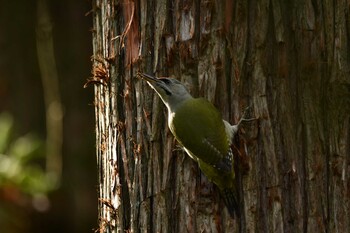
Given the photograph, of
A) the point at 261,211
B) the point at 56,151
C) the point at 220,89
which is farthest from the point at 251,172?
the point at 56,151

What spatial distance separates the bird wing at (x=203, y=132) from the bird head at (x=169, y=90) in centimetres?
5

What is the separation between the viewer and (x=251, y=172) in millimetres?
3836

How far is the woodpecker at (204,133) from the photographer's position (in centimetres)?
381

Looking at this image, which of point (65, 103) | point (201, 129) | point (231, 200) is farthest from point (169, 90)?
point (65, 103)

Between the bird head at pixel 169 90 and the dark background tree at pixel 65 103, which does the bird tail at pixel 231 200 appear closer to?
the bird head at pixel 169 90

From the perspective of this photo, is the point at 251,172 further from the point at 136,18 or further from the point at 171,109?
the point at 136,18

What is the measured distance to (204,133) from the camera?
13.7 feet

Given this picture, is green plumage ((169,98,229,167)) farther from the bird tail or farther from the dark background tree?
the dark background tree

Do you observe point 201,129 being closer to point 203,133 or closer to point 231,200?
point 203,133

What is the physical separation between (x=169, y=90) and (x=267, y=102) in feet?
1.69

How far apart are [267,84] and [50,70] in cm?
519

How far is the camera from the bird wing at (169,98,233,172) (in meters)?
3.91

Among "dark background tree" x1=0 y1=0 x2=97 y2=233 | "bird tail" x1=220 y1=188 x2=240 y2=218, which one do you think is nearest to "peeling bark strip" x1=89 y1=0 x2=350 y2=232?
"bird tail" x1=220 y1=188 x2=240 y2=218

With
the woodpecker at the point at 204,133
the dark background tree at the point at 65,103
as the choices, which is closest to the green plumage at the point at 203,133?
the woodpecker at the point at 204,133
